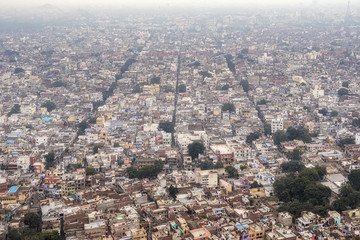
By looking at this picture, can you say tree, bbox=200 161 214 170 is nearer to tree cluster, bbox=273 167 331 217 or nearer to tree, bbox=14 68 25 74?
tree cluster, bbox=273 167 331 217

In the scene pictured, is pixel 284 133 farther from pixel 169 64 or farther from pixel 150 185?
pixel 169 64

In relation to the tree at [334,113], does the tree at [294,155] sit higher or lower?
higher

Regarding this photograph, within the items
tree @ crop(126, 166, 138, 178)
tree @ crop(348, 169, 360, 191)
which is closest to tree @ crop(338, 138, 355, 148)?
tree @ crop(348, 169, 360, 191)

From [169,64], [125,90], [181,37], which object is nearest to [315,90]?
[125,90]

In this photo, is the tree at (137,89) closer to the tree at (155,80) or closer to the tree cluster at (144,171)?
the tree at (155,80)

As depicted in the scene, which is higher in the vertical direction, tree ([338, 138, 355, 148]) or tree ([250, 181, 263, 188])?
tree ([250, 181, 263, 188])

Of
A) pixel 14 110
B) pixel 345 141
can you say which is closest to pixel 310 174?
pixel 345 141

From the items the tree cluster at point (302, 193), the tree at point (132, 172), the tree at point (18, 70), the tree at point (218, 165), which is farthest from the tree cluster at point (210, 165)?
the tree at point (18, 70)
